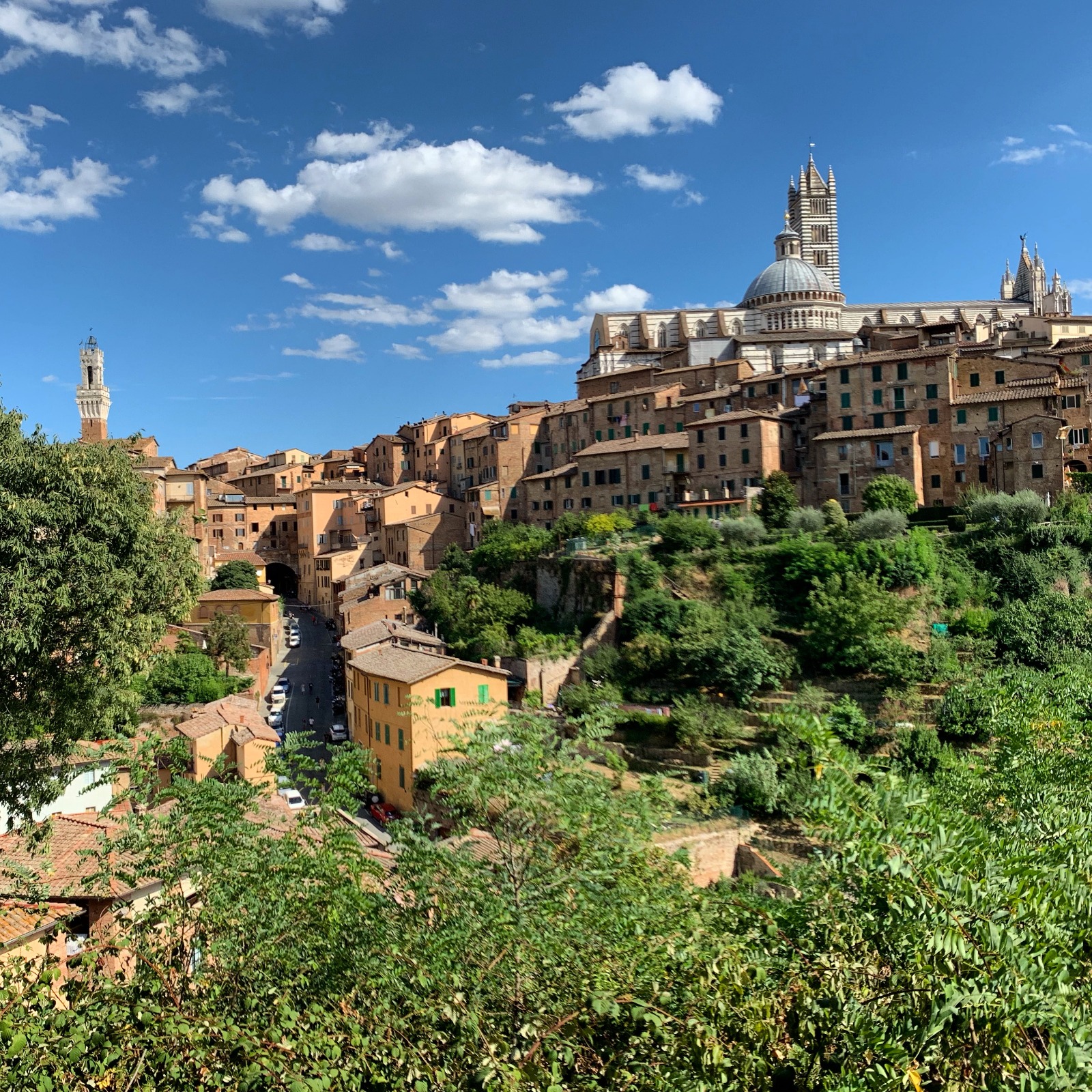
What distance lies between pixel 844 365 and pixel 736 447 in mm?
6011

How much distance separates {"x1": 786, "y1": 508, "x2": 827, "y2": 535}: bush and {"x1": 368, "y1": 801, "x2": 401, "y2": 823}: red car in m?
19.6

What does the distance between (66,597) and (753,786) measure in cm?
1680

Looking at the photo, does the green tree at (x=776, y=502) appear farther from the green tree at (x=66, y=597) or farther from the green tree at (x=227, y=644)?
the green tree at (x=66, y=597)

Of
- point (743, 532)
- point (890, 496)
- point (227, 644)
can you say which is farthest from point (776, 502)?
point (227, 644)

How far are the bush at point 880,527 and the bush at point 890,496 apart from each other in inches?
101

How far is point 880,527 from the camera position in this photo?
3591 cm

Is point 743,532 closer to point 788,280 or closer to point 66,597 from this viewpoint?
point 66,597

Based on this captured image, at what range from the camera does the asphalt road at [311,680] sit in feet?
122

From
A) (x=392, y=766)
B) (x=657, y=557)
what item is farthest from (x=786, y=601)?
(x=392, y=766)

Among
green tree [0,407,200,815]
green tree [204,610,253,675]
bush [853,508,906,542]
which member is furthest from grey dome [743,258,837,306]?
green tree [0,407,200,815]

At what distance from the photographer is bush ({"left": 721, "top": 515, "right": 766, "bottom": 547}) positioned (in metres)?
38.4

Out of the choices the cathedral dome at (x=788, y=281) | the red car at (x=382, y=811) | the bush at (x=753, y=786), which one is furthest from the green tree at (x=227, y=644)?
the cathedral dome at (x=788, y=281)

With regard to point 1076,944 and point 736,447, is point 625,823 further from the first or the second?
point 736,447

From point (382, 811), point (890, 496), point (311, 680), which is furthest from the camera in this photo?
point (311, 680)
